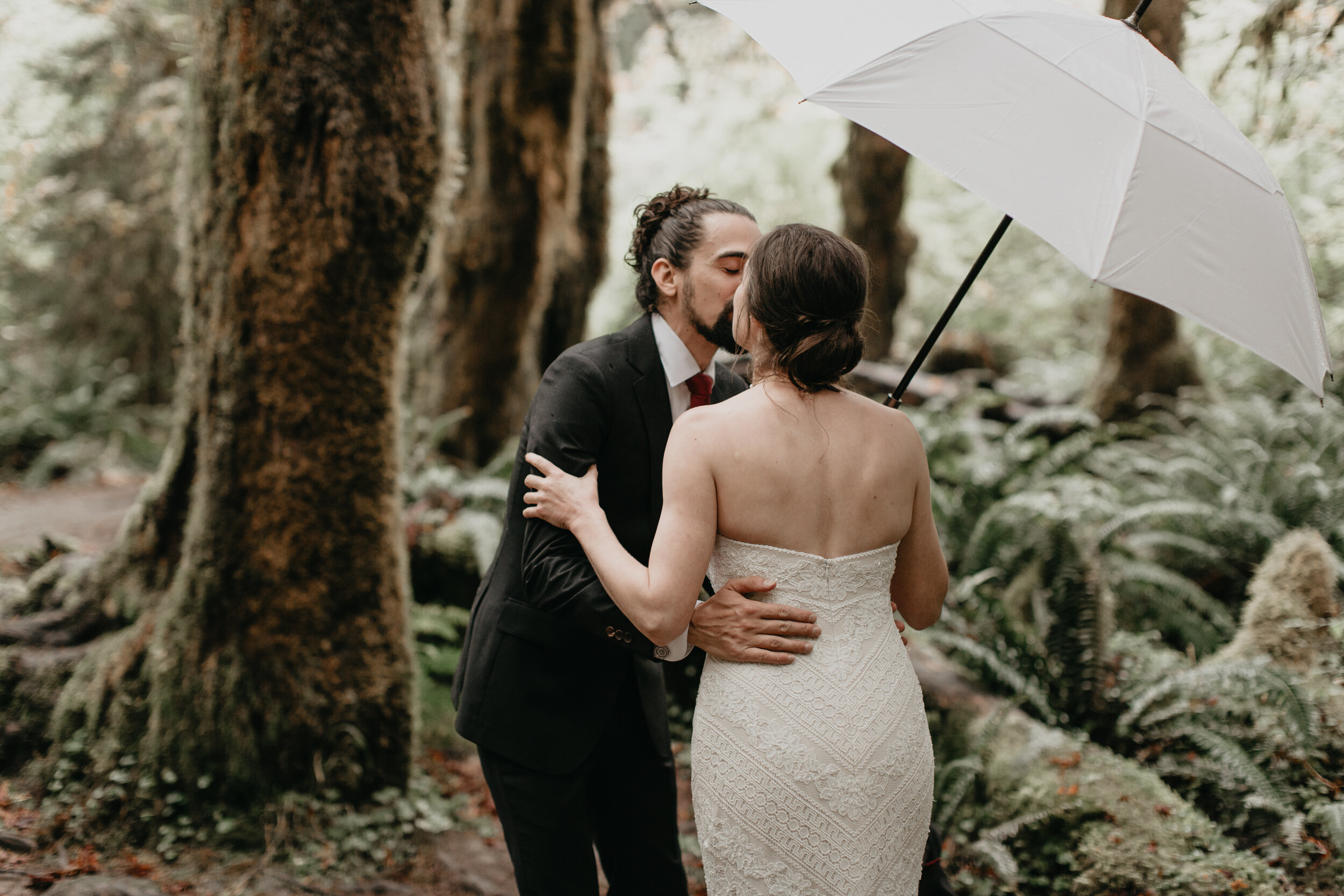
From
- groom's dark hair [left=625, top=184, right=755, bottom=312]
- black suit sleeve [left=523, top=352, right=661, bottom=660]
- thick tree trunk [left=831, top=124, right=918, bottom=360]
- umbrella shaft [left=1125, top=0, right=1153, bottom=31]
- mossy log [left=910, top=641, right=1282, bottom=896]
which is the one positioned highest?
thick tree trunk [left=831, top=124, right=918, bottom=360]

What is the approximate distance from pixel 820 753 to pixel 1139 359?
8.43 m

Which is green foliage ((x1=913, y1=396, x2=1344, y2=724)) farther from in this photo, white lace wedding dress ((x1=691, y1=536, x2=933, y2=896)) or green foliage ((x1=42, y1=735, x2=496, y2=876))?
green foliage ((x1=42, y1=735, x2=496, y2=876))

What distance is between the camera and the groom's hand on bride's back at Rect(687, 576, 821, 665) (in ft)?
6.26

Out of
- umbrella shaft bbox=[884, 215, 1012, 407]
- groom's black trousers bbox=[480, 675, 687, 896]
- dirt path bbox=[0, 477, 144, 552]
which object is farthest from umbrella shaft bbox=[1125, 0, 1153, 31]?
dirt path bbox=[0, 477, 144, 552]

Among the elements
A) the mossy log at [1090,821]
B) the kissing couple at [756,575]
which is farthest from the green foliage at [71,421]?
the mossy log at [1090,821]

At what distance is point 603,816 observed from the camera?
2.59m

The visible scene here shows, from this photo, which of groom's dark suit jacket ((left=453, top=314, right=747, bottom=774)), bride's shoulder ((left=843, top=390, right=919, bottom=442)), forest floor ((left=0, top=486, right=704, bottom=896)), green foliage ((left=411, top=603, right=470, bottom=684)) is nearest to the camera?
bride's shoulder ((left=843, top=390, right=919, bottom=442))

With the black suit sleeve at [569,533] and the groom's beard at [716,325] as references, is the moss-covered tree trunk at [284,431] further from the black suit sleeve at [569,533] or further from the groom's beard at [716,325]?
the groom's beard at [716,325]

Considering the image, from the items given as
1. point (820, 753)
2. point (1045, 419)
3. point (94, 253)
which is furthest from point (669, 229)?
point (94, 253)

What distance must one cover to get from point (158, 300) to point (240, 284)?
419 inches

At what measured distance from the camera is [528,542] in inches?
86.8

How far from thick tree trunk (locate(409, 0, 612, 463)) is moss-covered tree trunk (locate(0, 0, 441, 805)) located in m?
3.99

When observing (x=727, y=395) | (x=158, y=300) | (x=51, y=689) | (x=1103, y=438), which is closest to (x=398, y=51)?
(x=727, y=395)

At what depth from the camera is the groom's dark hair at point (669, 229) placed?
7.66 feet
